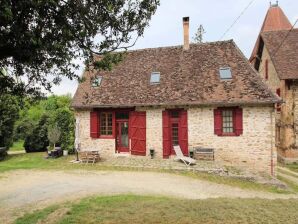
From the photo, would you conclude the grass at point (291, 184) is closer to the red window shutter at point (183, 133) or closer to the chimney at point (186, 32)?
the red window shutter at point (183, 133)

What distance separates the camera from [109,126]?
19.0 meters

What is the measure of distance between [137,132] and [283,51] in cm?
1196

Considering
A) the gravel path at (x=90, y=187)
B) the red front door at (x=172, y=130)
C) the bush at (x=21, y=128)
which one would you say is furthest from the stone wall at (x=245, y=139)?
the bush at (x=21, y=128)

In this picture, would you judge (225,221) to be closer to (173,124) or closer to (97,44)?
(97,44)

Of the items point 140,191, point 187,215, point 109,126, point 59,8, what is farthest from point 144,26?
point 109,126

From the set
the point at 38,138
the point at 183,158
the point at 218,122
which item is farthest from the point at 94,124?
the point at 218,122

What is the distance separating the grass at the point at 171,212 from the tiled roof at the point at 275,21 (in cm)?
2359

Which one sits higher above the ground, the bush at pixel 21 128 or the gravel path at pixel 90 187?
the bush at pixel 21 128

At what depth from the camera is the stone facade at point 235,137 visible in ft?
51.8

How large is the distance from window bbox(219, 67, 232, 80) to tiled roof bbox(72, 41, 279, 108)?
227 millimetres

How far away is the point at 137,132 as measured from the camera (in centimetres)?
1808

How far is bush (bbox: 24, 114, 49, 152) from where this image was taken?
23.2m

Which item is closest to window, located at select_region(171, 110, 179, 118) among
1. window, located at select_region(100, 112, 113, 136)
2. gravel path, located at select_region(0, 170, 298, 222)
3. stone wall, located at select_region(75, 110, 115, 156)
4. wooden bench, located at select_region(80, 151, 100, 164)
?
window, located at select_region(100, 112, 113, 136)

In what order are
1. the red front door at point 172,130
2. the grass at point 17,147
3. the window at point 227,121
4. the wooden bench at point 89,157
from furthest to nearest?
1. the grass at point 17,147
2. the red front door at point 172,130
3. the wooden bench at point 89,157
4. the window at point 227,121
